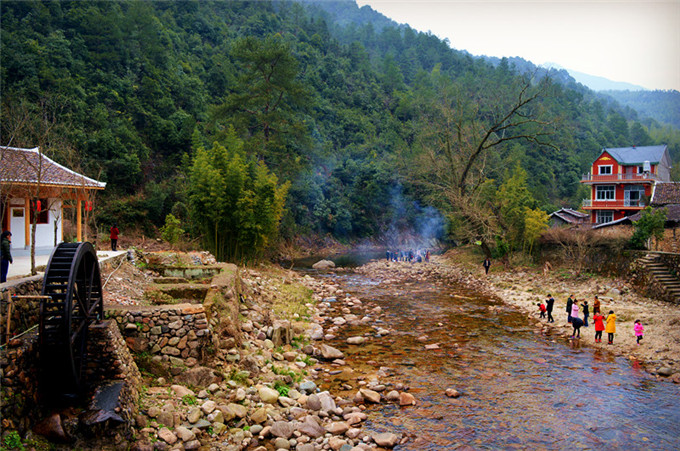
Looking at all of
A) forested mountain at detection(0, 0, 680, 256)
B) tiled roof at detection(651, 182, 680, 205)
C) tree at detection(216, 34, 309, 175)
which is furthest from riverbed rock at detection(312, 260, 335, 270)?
tiled roof at detection(651, 182, 680, 205)

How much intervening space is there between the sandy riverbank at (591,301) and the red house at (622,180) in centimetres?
1367

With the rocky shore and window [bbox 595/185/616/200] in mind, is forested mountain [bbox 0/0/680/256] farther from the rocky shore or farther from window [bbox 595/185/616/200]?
the rocky shore

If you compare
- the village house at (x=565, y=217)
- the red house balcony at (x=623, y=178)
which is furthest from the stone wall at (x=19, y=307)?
the red house balcony at (x=623, y=178)

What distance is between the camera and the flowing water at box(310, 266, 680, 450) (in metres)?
8.16

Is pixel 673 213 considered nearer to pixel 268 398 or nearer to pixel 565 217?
pixel 565 217

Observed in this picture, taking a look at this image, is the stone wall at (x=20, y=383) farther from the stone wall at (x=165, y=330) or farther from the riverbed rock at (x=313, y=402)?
the riverbed rock at (x=313, y=402)

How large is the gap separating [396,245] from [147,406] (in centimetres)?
4387

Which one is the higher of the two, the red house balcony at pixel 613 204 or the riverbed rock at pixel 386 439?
the red house balcony at pixel 613 204

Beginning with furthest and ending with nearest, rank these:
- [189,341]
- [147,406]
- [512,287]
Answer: [512,287], [189,341], [147,406]

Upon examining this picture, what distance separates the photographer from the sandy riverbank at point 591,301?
1238 cm

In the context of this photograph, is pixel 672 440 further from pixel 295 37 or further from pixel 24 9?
pixel 295 37

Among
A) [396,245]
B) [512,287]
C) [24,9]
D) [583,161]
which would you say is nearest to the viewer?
[512,287]

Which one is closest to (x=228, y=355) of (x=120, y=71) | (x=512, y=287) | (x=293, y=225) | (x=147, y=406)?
(x=147, y=406)

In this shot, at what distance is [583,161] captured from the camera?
61281 millimetres
